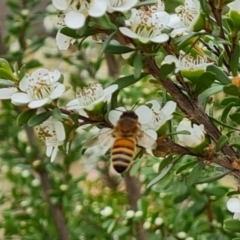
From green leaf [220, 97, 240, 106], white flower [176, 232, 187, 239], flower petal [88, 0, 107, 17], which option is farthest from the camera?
white flower [176, 232, 187, 239]

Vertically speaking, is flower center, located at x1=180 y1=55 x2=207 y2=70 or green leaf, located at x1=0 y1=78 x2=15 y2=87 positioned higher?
flower center, located at x1=180 y1=55 x2=207 y2=70

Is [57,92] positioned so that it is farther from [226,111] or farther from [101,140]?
[226,111]

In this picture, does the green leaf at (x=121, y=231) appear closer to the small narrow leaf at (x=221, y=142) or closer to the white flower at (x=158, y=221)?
the white flower at (x=158, y=221)

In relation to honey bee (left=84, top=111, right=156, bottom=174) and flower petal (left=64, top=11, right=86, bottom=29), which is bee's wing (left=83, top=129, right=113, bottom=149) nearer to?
honey bee (left=84, top=111, right=156, bottom=174)

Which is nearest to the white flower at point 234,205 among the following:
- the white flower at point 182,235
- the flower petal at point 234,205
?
the flower petal at point 234,205

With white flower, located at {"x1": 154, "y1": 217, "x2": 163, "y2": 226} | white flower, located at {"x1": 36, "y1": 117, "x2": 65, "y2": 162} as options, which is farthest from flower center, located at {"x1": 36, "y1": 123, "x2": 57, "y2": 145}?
white flower, located at {"x1": 154, "y1": 217, "x2": 163, "y2": 226}

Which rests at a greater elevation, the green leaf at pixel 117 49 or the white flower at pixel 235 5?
the white flower at pixel 235 5

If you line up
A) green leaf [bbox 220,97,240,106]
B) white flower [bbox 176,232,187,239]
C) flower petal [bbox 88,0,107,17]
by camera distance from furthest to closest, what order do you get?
white flower [bbox 176,232,187,239] → green leaf [bbox 220,97,240,106] → flower petal [bbox 88,0,107,17]

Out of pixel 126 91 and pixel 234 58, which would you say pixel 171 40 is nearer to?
pixel 234 58
